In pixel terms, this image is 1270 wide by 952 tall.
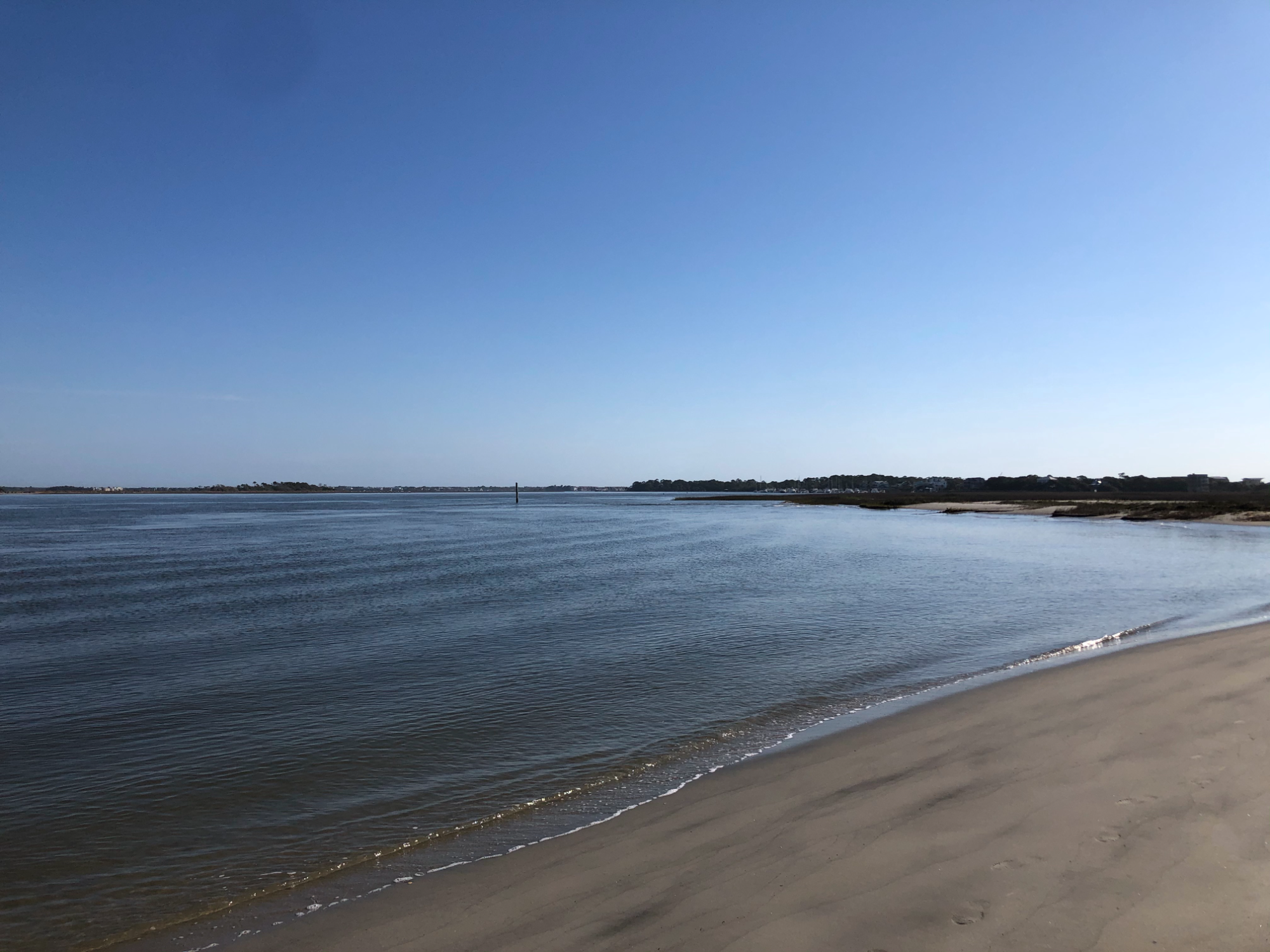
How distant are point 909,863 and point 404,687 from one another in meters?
9.01

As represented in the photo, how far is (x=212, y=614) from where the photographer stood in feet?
62.5

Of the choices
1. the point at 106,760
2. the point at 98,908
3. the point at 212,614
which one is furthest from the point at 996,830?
the point at 212,614

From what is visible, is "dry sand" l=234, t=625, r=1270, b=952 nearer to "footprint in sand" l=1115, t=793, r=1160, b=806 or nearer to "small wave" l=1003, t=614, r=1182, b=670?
"footprint in sand" l=1115, t=793, r=1160, b=806

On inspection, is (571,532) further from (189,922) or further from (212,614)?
(189,922)

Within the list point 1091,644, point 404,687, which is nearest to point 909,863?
point 404,687

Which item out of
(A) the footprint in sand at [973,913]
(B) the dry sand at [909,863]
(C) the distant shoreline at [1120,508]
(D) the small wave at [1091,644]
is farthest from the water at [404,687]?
(C) the distant shoreline at [1120,508]

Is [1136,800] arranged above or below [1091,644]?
above

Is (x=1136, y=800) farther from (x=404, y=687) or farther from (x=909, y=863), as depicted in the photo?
(x=404, y=687)

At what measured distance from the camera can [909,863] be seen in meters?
5.29

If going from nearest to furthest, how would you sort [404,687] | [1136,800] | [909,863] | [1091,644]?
[909,863], [1136,800], [404,687], [1091,644]

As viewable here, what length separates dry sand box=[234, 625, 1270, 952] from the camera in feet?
14.6

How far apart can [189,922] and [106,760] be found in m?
4.83

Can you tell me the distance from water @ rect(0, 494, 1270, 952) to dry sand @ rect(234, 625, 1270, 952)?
82 centimetres

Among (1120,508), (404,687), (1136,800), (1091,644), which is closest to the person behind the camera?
(1136,800)
